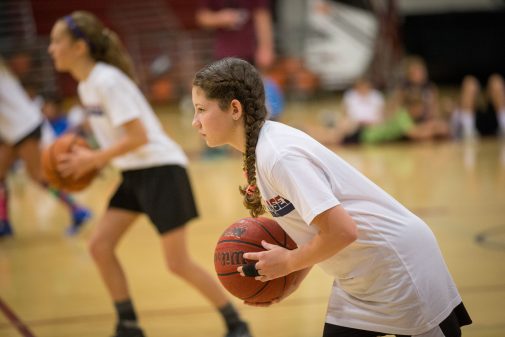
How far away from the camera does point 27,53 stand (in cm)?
1466


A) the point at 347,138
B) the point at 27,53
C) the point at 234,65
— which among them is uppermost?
the point at 234,65

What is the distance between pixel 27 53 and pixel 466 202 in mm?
10784

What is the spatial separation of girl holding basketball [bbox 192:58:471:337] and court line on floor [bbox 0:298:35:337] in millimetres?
2179

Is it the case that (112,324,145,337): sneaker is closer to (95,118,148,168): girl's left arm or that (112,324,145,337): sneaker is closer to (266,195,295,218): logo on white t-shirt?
(95,118,148,168): girl's left arm

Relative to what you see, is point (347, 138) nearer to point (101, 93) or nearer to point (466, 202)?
point (466, 202)

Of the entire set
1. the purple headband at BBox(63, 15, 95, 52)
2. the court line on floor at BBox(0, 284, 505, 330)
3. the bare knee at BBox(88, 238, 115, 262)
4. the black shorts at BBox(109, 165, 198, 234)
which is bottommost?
the court line on floor at BBox(0, 284, 505, 330)

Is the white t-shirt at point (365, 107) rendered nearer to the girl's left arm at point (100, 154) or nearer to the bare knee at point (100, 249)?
the girl's left arm at point (100, 154)

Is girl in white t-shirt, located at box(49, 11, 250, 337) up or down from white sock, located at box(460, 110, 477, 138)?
up

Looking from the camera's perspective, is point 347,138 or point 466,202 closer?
point 466,202

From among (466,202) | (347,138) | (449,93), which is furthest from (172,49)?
(466,202)

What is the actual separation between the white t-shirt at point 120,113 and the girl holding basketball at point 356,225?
4.46ft

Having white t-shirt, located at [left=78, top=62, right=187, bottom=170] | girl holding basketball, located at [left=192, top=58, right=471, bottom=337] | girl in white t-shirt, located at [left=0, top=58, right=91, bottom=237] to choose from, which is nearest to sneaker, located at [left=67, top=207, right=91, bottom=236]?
girl in white t-shirt, located at [left=0, top=58, right=91, bottom=237]

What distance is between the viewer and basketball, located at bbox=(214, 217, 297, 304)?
263 centimetres

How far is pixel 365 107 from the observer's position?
485 inches
